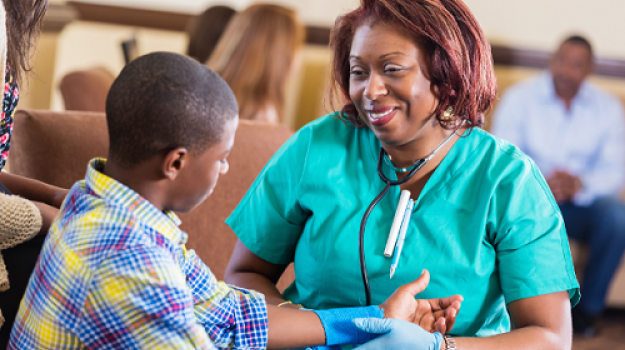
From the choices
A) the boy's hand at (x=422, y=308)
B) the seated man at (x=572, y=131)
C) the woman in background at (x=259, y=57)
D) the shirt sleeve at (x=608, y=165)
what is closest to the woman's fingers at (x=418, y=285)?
the boy's hand at (x=422, y=308)

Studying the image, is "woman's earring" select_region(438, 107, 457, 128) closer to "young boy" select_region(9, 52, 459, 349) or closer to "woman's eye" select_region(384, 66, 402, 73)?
"woman's eye" select_region(384, 66, 402, 73)

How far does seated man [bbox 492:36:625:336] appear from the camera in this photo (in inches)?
119

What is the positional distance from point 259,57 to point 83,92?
2.25 ft

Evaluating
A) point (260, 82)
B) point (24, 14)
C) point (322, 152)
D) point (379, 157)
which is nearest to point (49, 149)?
point (24, 14)

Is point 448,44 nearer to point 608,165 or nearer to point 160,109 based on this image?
point 160,109

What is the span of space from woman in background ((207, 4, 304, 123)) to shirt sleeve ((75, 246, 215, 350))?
1.73 meters

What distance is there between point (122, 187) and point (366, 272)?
49 cm

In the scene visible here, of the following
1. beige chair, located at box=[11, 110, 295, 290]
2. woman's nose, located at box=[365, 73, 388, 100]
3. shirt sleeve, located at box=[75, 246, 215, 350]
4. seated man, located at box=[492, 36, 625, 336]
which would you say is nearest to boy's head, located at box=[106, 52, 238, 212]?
shirt sleeve, located at box=[75, 246, 215, 350]

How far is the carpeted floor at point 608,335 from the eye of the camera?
2652 millimetres

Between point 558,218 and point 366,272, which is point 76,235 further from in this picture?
point 558,218

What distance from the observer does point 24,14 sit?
3.41ft

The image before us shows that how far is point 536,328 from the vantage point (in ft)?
3.38

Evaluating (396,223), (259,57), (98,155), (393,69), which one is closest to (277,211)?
(396,223)

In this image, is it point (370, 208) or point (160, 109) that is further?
point (370, 208)
